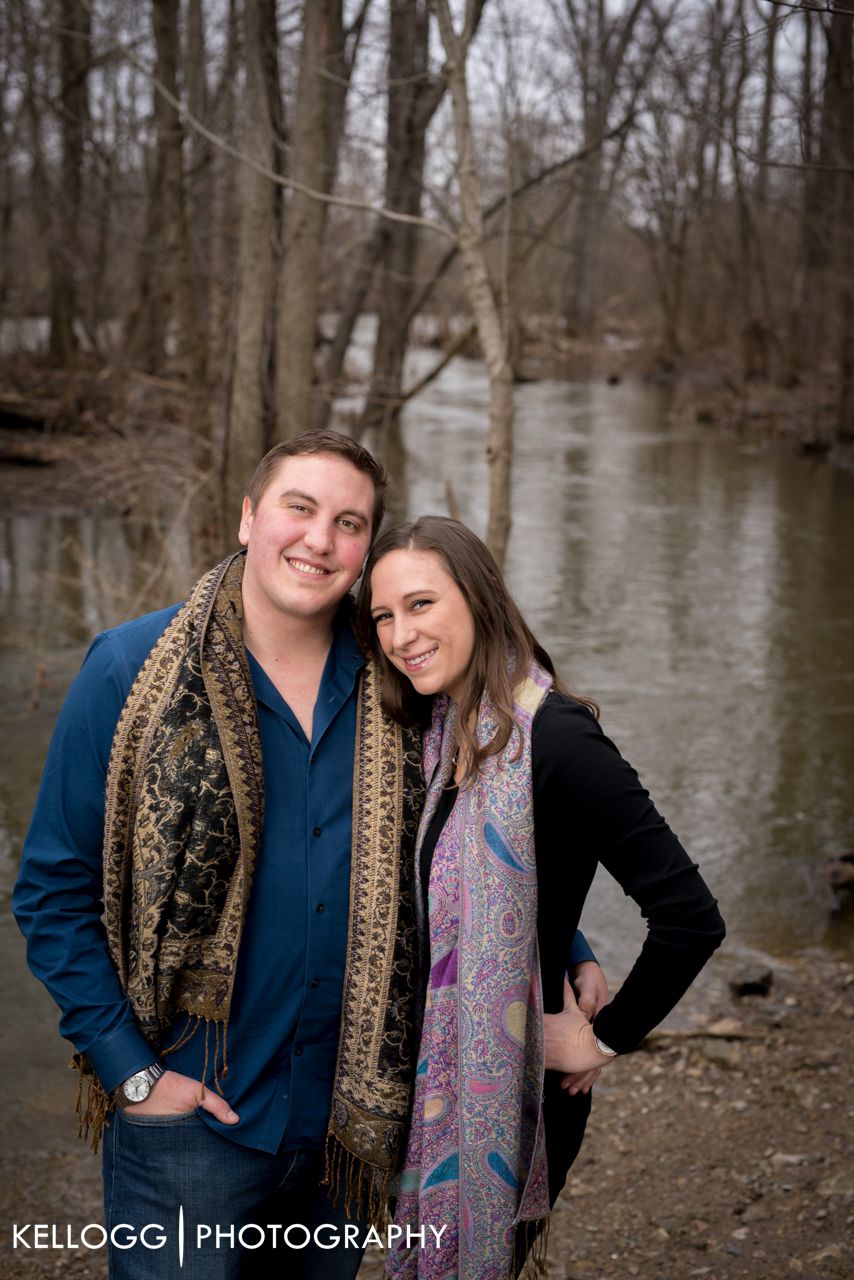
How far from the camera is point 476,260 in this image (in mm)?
5602

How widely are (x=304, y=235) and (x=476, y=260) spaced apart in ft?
5.96

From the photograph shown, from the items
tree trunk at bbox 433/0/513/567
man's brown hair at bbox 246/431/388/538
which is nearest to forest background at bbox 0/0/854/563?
tree trunk at bbox 433/0/513/567

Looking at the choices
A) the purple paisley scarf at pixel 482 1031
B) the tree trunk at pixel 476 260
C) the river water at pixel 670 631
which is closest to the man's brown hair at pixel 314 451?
the purple paisley scarf at pixel 482 1031

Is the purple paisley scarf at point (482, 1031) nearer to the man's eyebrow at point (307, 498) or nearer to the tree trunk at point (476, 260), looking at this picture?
the man's eyebrow at point (307, 498)

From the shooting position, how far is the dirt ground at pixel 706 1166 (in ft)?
10.8

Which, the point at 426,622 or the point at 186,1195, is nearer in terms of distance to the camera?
the point at 186,1195

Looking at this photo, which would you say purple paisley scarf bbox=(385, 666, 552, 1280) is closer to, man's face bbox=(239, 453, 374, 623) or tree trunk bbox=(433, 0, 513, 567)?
man's face bbox=(239, 453, 374, 623)

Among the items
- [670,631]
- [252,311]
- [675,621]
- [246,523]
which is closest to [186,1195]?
[246,523]

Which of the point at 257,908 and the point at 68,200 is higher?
the point at 68,200

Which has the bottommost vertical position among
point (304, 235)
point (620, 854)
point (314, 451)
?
point (620, 854)

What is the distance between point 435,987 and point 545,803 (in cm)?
39

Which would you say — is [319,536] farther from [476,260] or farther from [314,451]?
[476,260]

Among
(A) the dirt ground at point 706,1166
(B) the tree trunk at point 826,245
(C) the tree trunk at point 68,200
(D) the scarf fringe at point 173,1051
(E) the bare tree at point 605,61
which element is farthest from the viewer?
(C) the tree trunk at point 68,200

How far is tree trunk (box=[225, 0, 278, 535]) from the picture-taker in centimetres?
717
